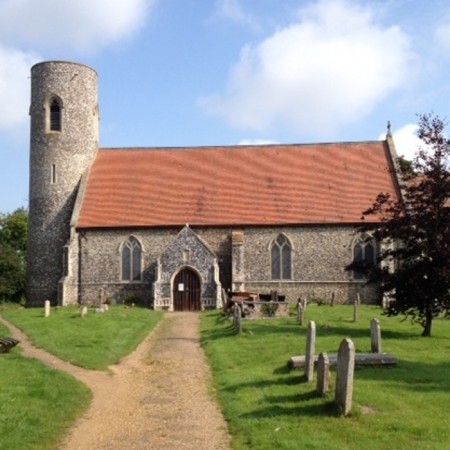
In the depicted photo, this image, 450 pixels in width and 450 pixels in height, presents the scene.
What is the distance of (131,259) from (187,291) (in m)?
4.12

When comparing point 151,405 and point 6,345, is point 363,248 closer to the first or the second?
point 6,345

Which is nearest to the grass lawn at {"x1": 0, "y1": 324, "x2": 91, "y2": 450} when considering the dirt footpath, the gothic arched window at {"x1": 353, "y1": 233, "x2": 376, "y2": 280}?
the dirt footpath

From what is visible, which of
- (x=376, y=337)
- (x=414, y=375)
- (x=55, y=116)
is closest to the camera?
(x=414, y=375)

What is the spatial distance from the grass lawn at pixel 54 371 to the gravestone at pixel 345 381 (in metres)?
4.53

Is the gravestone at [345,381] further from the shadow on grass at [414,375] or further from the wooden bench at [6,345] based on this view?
the wooden bench at [6,345]

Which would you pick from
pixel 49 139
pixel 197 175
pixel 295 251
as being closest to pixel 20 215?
pixel 49 139

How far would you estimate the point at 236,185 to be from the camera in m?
40.8

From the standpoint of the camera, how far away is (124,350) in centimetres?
1994

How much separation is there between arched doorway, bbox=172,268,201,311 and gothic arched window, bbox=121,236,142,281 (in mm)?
2837

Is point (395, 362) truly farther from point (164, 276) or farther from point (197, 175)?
point (197, 175)

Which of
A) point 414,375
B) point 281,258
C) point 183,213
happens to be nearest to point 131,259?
point 183,213

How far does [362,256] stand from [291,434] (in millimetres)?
29168

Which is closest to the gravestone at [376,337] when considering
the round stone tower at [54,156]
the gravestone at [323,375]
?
the gravestone at [323,375]

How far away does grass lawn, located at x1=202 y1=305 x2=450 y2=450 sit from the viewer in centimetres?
958
